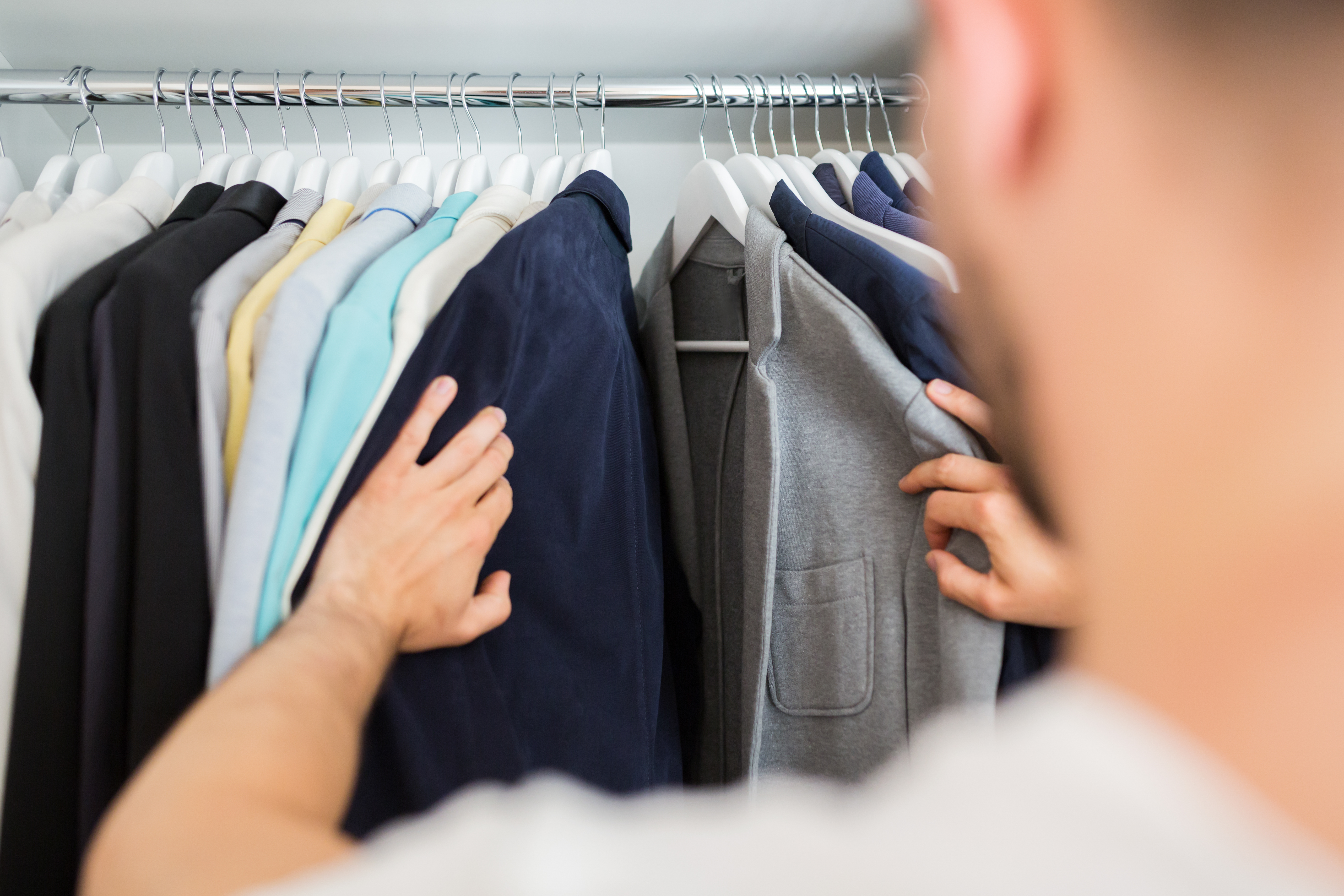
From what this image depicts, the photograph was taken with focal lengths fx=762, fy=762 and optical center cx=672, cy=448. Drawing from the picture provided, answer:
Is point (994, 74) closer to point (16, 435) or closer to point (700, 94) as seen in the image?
point (16, 435)

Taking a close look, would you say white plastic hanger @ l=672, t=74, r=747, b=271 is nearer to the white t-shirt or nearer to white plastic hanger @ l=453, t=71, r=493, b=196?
white plastic hanger @ l=453, t=71, r=493, b=196

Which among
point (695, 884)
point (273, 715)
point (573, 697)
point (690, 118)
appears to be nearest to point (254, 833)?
point (273, 715)

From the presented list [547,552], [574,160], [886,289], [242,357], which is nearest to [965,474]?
[886,289]

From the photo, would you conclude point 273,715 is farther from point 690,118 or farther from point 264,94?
point 690,118

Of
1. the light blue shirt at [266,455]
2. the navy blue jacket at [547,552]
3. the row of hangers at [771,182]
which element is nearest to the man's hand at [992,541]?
the row of hangers at [771,182]

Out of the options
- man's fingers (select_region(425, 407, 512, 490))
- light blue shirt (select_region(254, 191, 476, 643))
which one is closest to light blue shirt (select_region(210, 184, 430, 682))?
light blue shirt (select_region(254, 191, 476, 643))

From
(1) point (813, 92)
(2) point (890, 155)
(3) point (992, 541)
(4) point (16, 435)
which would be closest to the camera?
(4) point (16, 435)

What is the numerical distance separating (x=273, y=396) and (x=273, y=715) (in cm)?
23

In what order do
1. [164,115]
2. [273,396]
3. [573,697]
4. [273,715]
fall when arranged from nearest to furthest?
[273,715], [273,396], [573,697], [164,115]

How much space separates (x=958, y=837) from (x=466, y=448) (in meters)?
0.47

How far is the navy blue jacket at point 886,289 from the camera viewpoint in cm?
69

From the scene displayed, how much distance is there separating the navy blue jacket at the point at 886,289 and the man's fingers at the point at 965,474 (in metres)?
0.08

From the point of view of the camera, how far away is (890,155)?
128 centimetres

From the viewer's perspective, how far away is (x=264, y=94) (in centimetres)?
98
